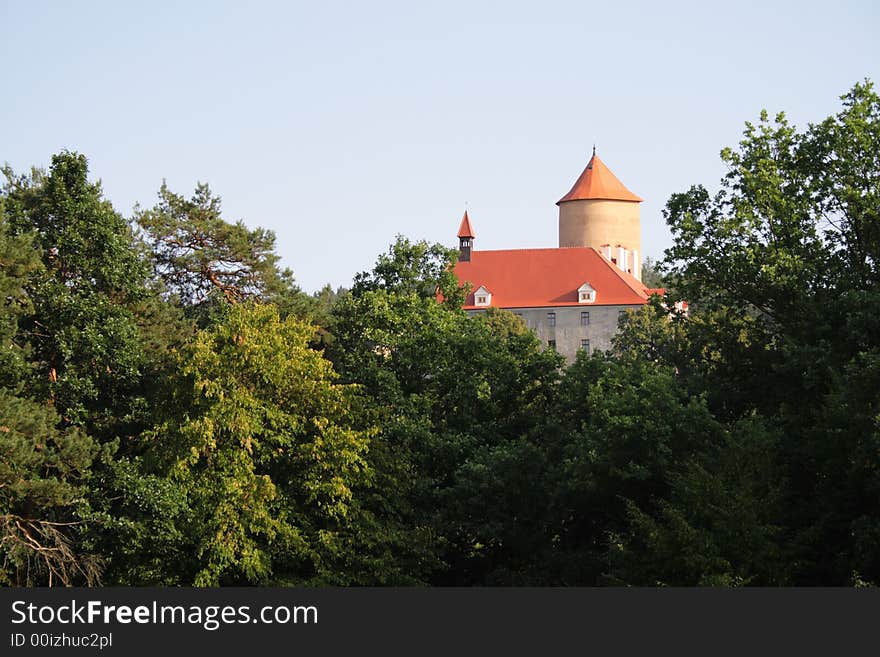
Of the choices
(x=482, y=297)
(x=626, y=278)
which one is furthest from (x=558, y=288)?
(x=482, y=297)

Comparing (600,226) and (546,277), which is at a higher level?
(600,226)

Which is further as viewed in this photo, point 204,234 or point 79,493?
point 204,234

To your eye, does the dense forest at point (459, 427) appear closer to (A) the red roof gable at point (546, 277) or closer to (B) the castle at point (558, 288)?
(B) the castle at point (558, 288)

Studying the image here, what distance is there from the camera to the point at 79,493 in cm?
3309

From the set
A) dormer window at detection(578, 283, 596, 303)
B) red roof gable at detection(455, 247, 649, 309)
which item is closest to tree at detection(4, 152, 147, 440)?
red roof gable at detection(455, 247, 649, 309)

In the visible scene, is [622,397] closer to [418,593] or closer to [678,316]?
[678,316]

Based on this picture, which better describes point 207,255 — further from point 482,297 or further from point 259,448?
point 482,297

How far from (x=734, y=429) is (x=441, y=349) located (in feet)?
35.0

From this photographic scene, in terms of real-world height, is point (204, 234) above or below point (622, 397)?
above

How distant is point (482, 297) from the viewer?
4520 inches

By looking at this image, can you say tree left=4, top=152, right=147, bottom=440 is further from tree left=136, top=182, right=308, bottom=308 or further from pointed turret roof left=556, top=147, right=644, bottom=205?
pointed turret roof left=556, top=147, right=644, bottom=205

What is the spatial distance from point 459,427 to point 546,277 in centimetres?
7511

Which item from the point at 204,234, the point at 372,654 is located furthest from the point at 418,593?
the point at 204,234

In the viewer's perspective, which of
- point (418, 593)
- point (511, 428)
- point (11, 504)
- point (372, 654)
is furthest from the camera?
point (511, 428)
